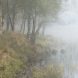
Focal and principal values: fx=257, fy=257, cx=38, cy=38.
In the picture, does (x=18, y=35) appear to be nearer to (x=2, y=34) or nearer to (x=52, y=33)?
(x=2, y=34)

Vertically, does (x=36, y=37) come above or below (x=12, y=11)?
below

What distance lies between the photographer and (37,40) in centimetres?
876

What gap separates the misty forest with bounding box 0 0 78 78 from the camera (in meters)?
7.40

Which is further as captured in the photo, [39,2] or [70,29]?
[70,29]

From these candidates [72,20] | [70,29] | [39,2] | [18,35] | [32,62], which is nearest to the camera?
[32,62]

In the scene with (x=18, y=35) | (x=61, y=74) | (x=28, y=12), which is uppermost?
(x=28, y=12)

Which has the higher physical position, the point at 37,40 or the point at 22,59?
the point at 37,40

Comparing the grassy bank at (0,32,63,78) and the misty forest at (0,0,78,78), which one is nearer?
the grassy bank at (0,32,63,78)

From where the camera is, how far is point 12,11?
344 inches

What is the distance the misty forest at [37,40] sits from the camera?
24.3ft

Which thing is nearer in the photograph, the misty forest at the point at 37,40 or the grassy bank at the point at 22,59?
the grassy bank at the point at 22,59

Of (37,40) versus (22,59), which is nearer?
(22,59)

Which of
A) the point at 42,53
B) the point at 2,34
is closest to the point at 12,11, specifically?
the point at 2,34

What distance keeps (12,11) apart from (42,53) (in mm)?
1814
